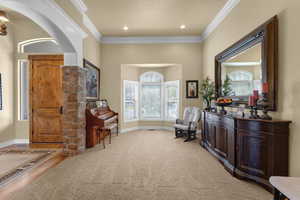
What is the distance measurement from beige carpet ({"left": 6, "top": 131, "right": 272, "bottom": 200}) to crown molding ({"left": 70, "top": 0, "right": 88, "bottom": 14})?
3422 millimetres

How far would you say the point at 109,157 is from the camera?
3.65m

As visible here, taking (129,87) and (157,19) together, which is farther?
(129,87)

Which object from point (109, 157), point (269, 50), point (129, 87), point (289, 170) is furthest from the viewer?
point (129, 87)

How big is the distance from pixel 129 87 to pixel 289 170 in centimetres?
554

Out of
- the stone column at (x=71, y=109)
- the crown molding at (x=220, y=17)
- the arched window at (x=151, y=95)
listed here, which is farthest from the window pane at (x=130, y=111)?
the crown molding at (x=220, y=17)

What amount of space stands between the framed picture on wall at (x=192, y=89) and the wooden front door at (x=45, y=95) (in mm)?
4093

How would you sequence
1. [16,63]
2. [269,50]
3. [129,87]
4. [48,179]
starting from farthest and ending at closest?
1. [129,87]
2. [16,63]
3. [48,179]
4. [269,50]

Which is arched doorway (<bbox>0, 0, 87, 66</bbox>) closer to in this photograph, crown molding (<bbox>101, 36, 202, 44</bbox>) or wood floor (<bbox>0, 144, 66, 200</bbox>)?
crown molding (<bbox>101, 36, 202, 44</bbox>)

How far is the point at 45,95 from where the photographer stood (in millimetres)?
4602

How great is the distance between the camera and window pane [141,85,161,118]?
7.16m

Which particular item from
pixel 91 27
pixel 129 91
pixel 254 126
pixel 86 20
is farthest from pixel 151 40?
pixel 254 126

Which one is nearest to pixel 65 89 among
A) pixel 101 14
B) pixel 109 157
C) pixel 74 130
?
pixel 74 130

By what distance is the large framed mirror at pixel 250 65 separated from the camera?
2.43m

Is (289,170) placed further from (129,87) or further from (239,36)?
(129,87)
